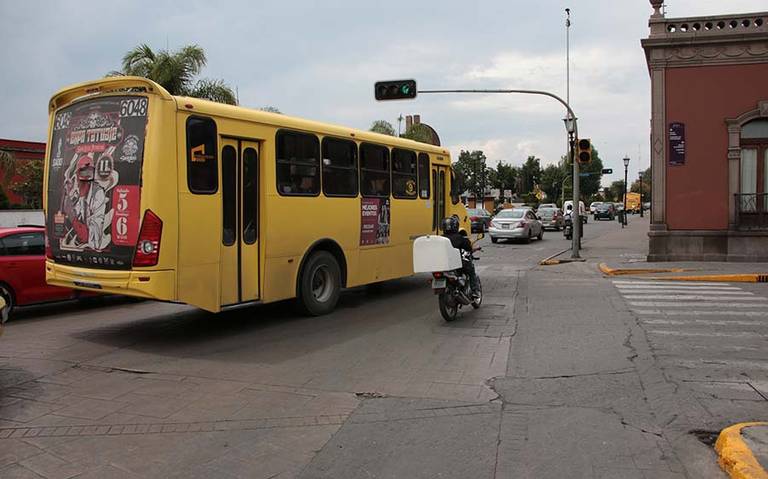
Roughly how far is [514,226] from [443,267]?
766 inches

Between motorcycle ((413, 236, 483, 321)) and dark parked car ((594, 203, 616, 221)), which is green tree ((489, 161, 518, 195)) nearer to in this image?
dark parked car ((594, 203, 616, 221))

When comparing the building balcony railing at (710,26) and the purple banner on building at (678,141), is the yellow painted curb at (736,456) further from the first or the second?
the building balcony railing at (710,26)

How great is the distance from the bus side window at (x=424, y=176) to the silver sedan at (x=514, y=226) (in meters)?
15.5

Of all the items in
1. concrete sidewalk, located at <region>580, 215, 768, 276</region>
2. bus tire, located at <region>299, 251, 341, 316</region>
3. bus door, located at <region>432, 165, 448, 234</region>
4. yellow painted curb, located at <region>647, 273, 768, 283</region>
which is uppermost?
bus door, located at <region>432, 165, 448, 234</region>

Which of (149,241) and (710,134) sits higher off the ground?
(710,134)

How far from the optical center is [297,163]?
944 cm

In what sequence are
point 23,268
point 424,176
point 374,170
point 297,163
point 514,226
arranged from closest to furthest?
1. point 297,163
2. point 23,268
3. point 374,170
4. point 424,176
5. point 514,226

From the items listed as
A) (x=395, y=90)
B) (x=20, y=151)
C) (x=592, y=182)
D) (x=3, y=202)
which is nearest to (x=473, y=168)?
(x=592, y=182)

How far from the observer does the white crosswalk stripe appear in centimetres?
684

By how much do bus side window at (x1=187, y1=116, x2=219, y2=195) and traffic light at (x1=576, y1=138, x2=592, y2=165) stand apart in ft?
42.8

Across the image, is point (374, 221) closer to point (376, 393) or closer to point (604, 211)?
point (376, 393)

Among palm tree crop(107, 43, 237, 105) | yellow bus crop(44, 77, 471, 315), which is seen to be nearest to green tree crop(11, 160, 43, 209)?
palm tree crop(107, 43, 237, 105)

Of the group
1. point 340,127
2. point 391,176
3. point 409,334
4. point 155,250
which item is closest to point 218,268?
point 155,250

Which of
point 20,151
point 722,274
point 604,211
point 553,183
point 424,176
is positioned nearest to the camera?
point 424,176
